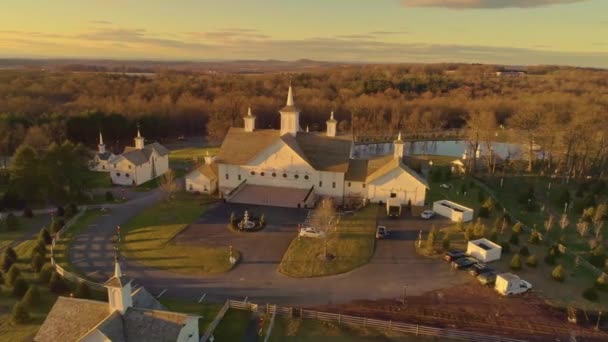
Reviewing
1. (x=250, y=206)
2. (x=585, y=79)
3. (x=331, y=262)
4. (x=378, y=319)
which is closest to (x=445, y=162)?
(x=250, y=206)

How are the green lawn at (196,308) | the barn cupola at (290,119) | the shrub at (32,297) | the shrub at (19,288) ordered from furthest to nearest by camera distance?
the barn cupola at (290,119) < the shrub at (19,288) < the shrub at (32,297) < the green lawn at (196,308)

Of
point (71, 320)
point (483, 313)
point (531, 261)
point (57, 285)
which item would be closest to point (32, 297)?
point (57, 285)

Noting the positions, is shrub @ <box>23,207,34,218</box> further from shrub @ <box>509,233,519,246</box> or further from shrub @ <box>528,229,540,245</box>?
shrub @ <box>528,229,540,245</box>

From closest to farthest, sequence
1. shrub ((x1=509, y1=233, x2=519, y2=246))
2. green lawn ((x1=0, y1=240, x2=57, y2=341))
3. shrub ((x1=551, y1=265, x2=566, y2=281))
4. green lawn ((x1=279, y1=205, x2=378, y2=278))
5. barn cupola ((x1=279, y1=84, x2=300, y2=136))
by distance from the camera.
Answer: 1. green lawn ((x1=0, y1=240, x2=57, y2=341))
2. shrub ((x1=551, y1=265, x2=566, y2=281))
3. green lawn ((x1=279, y1=205, x2=378, y2=278))
4. shrub ((x1=509, y1=233, x2=519, y2=246))
5. barn cupola ((x1=279, y1=84, x2=300, y2=136))

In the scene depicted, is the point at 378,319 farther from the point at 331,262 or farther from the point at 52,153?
the point at 52,153

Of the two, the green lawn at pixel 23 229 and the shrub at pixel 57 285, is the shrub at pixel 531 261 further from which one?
the green lawn at pixel 23 229

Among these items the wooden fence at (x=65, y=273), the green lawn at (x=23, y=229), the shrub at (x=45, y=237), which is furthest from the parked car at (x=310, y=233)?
the green lawn at (x=23, y=229)

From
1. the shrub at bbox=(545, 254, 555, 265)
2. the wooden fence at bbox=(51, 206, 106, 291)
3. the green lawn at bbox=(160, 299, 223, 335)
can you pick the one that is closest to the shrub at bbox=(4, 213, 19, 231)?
the wooden fence at bbox=(51, 206, 106, 291)
